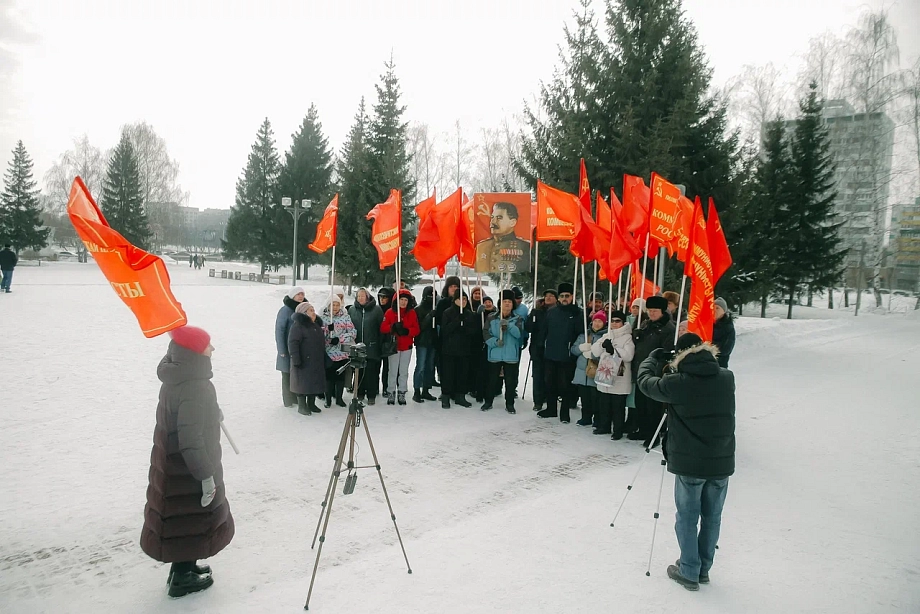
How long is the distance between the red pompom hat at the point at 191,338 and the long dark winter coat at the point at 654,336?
5.53 meters

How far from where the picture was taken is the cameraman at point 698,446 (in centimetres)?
416

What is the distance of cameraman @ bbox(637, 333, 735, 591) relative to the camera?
4.16 metres

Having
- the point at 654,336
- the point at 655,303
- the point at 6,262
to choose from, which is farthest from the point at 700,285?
the point at 6,262

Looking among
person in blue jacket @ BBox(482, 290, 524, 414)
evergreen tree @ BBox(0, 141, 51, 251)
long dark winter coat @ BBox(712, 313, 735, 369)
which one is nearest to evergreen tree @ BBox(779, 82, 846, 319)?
long dark winter coat @ BBox(712, 313, 735, 369)

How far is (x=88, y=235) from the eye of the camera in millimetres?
3834

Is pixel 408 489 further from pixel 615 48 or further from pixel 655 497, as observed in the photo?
pixel 615 48

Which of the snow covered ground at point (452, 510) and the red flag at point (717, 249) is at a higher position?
the red flag at point (717, 249)

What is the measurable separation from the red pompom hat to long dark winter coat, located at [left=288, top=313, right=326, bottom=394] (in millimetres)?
4476

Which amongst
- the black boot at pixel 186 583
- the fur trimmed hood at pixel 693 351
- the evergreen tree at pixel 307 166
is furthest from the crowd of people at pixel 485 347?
the evergreen tree at pixel 307 166

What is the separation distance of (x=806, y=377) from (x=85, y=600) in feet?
46.7

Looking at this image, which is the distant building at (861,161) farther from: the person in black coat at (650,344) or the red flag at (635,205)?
the person in black coat at (650,344)

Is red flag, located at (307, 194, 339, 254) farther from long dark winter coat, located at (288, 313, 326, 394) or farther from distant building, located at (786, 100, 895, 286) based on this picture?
distant building, located at (786, 100, 895, 286)

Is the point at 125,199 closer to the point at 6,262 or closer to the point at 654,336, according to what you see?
the point at 6,262

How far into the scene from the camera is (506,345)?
9.23 meters
